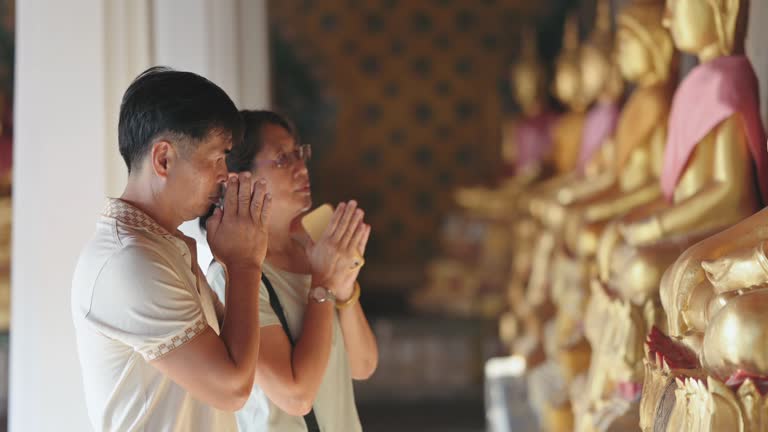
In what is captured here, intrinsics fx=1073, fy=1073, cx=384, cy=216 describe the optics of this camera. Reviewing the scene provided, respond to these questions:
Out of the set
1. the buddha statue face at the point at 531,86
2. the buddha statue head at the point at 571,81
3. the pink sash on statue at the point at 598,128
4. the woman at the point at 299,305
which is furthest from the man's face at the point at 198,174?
the buddha statue face at the point at 531,86

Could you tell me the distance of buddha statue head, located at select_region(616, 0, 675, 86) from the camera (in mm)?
2842

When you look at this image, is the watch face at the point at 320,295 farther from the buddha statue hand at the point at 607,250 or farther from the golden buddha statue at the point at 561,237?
the golden buddha statue at the point at 561,237

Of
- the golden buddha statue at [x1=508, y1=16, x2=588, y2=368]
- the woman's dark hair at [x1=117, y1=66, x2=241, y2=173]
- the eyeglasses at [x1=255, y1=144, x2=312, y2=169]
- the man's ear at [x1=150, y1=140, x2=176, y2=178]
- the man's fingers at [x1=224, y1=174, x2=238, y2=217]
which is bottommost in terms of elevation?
the golden buddha statue at [x1=508, y1=16, x2=588, y2=368]

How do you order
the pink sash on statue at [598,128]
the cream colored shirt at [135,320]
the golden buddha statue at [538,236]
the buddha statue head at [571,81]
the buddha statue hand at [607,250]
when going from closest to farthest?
the cream colored shirt at [135,320]
the buddha statue hand at [607,250]
the pink sash on statue at [598,128]
the golden buddha statue at [538,236]
the buddha statue head at [571,81]

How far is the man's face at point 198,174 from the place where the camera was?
1.27 m

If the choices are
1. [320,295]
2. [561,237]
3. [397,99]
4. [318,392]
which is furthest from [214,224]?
[397,99]

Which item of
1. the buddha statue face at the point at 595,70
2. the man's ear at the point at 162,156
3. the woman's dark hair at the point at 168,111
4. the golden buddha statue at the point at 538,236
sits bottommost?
the golden buddha statue at the point at 538,236

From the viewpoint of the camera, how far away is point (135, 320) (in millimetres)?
1162

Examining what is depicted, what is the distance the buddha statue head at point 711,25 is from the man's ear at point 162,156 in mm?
1394

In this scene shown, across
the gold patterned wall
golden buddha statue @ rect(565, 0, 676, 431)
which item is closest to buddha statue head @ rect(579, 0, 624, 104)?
golden buddha statue @ rect(565, 0, 676, 431)

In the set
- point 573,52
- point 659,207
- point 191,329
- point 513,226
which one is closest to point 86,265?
point 191,329

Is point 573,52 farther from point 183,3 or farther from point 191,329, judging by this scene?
point 191,329

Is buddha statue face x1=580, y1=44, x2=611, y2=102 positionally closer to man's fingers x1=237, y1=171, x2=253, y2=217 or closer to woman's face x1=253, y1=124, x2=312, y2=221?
woman's face x1=253, y1=124, x2=312, y2=221

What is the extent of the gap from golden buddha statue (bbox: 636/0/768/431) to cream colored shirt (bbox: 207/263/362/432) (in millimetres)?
473
